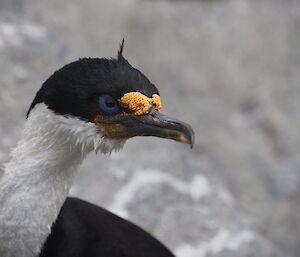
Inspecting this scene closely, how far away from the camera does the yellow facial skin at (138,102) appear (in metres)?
2.81

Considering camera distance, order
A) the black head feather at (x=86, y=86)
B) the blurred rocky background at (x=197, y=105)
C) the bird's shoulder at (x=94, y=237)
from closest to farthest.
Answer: the black head feather at (x=86, y=86), the bird's shoulder at (x=94, y=237), the blurred rocky background at (x=197, y=105)

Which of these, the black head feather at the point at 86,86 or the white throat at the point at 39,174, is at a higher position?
the black head feather at the point at 86,86

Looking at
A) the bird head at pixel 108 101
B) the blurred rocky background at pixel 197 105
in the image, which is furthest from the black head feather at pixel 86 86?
the blurred rocky background at pixel 197 105

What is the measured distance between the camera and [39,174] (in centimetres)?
293

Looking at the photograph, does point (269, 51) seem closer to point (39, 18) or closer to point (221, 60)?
point (221, 60)

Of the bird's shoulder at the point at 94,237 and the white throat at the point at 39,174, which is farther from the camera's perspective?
the bird's shoulder at the point at 94,237

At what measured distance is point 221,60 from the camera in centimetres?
684

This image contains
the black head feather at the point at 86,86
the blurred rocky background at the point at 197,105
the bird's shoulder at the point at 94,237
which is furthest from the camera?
the blurred rocky background at the point at 197,105

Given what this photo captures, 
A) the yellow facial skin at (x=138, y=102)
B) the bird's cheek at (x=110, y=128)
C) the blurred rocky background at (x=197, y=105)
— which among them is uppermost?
the blurred rocky background at (x=197, y=105)

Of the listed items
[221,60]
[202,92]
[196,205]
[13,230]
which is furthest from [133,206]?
[221,60]

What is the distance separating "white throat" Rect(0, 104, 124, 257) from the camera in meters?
2.85

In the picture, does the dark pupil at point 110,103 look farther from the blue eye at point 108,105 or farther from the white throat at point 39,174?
the white throat at point 39,174

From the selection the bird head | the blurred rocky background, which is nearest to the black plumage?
the bird head

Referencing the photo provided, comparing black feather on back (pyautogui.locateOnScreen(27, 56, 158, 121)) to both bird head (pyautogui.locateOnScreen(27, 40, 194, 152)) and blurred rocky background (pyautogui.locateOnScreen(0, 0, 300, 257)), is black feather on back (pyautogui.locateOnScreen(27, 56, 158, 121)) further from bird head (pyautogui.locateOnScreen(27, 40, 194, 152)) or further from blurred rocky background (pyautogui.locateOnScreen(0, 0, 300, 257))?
blurred rocky background (pyautogui.locateOnScreen(0, 0, 300, 257))
